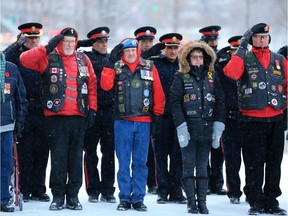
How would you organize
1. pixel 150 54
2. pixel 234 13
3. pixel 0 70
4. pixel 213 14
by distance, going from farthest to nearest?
pixel 213 14
pixel 234 13
pixel 150 54
pixel 0 70

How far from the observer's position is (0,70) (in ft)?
43.1

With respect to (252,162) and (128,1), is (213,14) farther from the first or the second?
(252,162)

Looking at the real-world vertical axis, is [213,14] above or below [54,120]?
above

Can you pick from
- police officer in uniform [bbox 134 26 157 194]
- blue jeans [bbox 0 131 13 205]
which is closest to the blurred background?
police officer in uniform [bbox 134 26 157 194]

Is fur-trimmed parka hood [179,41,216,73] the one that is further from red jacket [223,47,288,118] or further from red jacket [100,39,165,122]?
red jacket [100,39,165,122]

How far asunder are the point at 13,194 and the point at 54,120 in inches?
43.2

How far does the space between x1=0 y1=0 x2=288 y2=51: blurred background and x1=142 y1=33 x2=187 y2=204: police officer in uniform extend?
4018 centimetres

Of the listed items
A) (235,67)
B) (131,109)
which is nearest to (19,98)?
(131,109)

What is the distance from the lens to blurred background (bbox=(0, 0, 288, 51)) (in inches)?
2361

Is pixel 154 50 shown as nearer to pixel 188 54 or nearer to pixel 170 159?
pixel 188 54

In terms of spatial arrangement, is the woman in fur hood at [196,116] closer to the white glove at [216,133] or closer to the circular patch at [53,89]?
the white glove at [216,133]

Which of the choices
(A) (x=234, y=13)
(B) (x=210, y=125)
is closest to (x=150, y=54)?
(B) (x=210, y=125)

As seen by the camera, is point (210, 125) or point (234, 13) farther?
point (234, 13)

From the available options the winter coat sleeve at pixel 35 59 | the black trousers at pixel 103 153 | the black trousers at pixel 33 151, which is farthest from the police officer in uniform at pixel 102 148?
the winter coat sleeve at pixel 35 59
